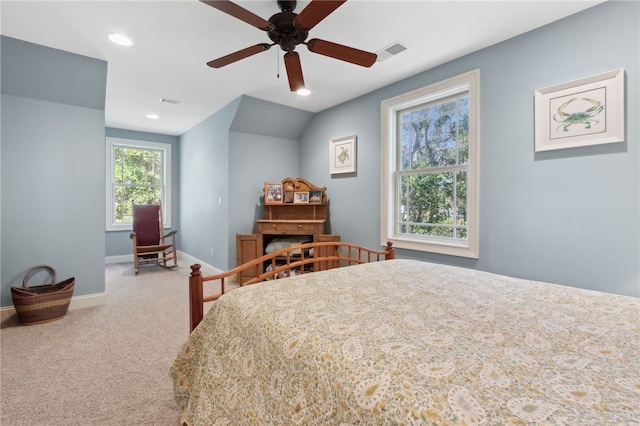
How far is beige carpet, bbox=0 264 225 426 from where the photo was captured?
5.35 ft

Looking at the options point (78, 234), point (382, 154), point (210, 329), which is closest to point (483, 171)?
point (382, 154)

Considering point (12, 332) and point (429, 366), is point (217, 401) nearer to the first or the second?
point (429, 366)

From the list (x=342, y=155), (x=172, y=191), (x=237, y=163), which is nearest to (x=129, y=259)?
(x=172, y=191)

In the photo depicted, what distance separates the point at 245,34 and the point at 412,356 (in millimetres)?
2559

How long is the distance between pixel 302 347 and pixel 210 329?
0.67 metres

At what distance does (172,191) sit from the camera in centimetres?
601

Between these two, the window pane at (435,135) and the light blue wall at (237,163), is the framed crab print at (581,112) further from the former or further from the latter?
the light blue wall at (237,163)

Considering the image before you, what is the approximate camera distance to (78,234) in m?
3.20

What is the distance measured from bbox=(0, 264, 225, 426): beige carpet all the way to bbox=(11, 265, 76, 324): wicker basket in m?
0.08

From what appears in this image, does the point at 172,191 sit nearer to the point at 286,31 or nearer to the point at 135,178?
the point at 135,178

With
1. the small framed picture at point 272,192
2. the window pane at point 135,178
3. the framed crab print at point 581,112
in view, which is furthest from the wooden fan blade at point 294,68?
the window pane at point 135,178

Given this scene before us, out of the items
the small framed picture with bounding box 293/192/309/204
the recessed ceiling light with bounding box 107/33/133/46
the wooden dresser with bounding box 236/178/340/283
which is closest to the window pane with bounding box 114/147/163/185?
the wooden dresser with bounding box 236/178/340/283

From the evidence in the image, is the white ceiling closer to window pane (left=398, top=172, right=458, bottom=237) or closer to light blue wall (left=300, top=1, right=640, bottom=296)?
light blue wall (left=300, top=1, right=640, bottom=296)

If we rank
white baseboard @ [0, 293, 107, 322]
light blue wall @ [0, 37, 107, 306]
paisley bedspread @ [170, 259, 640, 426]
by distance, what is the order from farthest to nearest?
white baseboard @ [0, 293, 107, 322], light blue wall @ [0, 37, 107, 306], paisley bedspread @ [170, 259, 640, 426]
